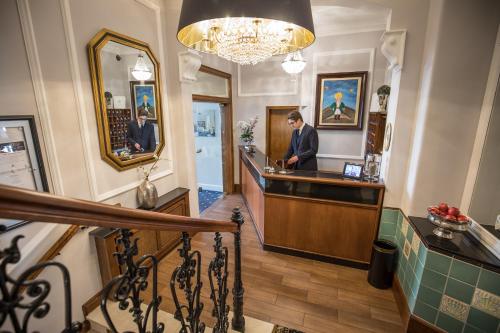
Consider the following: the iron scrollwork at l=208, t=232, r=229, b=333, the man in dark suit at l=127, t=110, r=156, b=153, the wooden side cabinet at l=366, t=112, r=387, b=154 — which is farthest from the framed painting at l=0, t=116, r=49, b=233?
the wooden side cabinet at l=366, t=112, r=387, b=154

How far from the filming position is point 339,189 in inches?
111

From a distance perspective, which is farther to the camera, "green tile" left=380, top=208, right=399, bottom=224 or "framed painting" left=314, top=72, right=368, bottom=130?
"framed painting" left=314, top=72, right=368, bottom=130

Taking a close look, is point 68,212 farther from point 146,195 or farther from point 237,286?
point 146,195

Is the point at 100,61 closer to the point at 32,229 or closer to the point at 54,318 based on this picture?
the point at 32,229

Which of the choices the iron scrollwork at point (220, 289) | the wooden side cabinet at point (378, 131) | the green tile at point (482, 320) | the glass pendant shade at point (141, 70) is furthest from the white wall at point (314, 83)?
the iron scrollwork at point (220, 289)

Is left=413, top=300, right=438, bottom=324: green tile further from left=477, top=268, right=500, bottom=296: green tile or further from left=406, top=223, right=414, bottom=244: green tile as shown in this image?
left=406, top=223, right=414, bottom=244: green tile

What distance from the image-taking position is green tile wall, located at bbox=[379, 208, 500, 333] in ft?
5.61

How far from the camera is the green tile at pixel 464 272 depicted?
1.75 m

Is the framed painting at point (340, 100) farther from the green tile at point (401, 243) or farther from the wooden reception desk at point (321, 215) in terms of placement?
the green tile at point (401, 243)

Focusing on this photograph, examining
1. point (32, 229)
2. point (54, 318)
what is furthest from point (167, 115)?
point (54, 318)

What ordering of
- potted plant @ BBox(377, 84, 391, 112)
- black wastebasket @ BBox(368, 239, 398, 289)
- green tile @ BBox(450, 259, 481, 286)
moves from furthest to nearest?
potted plant @ BBox(377, 84, 391, 112) < black wastebasket @ BBox(368, 239, 398, 289) < green tile @ BBox(450, 259, 481, 286)

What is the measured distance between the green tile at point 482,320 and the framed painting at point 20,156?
344 centimetres

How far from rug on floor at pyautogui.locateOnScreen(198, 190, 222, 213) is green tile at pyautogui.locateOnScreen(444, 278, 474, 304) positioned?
12.8 feet

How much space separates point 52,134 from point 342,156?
4.62 metres
